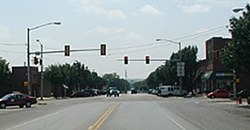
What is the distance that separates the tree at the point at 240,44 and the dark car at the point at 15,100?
21002mm

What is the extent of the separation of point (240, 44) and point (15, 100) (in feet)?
76.6

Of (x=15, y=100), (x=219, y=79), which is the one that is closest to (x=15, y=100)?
(x=15, y=100)

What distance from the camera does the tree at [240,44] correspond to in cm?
4853

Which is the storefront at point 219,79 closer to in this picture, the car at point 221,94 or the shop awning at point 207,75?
the shop awning at point 207,75

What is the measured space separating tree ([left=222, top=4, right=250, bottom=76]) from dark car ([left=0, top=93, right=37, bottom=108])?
21.0m

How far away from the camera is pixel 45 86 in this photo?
4719 inches

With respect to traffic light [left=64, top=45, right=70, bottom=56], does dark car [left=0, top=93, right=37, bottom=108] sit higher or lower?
lower

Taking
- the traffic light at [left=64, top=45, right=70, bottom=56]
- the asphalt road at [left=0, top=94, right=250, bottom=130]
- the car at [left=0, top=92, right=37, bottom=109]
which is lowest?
the asphalt road at [left=0, top=94, right=250, bottom=130]

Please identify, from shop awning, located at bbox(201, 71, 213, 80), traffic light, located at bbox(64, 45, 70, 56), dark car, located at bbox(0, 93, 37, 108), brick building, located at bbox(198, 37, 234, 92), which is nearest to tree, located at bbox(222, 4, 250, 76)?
traffic light, located at bbox(64, 45, 70, 56)

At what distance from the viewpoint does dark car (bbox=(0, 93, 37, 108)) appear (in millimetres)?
55434

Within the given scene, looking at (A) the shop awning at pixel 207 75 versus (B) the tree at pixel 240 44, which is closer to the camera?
(B) the tree at pixel 240 44

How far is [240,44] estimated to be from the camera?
49.2 metres

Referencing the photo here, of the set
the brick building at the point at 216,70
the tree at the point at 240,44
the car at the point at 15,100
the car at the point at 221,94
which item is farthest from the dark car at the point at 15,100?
the brick building at the point at 216,70

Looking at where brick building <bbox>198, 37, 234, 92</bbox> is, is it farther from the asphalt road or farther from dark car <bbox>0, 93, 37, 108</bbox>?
the asphalt road
